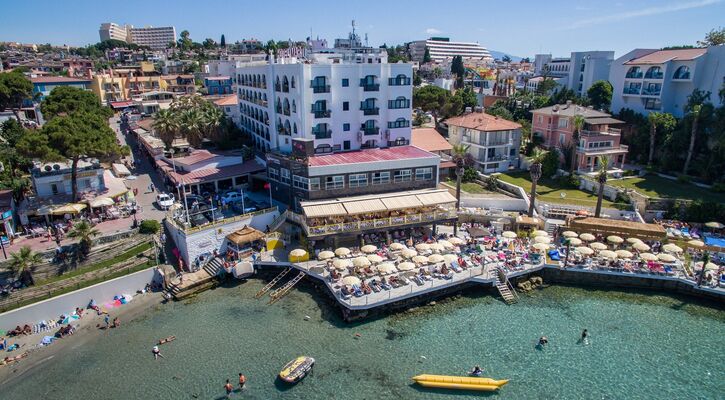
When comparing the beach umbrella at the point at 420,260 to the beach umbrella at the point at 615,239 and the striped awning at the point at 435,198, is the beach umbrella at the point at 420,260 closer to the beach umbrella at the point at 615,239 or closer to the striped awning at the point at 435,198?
the striped awning at the point at 435,198

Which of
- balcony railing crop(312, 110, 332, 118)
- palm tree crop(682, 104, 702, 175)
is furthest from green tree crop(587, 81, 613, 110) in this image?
balcony railing crop(312, 110, 332, 118)

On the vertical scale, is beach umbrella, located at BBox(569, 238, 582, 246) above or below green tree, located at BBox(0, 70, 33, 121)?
below

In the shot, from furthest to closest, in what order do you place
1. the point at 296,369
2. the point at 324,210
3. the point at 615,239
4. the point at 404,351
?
the point at 615,239 < the point at 324,210 < the point at 404,351 < the point at 296,369

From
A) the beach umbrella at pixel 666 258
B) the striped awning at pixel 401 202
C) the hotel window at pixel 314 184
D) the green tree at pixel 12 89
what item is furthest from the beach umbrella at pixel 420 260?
the green tree at pixel 12 89

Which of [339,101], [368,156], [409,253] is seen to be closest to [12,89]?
[339,101]

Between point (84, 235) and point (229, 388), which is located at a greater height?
point (84, 235)

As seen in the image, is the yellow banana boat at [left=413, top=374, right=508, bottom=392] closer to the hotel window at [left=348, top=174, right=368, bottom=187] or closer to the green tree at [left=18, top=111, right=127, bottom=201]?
the hotel window at [left=348, top=174, right=368, bottom=187]

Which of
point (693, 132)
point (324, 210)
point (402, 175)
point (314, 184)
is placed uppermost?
point (693, 132)

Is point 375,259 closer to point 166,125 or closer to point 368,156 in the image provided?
point 368,156
